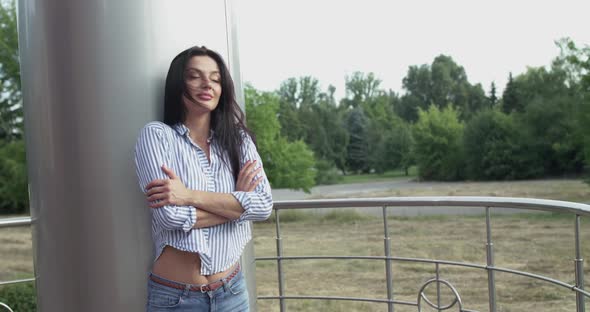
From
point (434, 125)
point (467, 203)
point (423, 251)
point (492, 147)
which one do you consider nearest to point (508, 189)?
point (492, 147)

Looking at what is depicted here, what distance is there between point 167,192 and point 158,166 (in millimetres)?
71

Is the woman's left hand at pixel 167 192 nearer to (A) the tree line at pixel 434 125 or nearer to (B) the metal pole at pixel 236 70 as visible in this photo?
(B) the metal pole at pixel 236 70

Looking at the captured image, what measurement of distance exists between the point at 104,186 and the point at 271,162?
23647mm

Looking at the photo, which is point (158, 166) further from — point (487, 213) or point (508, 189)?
point (508, 189)

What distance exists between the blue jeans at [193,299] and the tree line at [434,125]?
22.2m

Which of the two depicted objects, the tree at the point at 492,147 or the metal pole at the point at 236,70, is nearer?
the metal pole at the point at 236,70

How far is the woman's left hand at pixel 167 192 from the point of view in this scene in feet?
4.58

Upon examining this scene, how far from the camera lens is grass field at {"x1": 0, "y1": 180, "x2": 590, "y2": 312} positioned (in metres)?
20.3

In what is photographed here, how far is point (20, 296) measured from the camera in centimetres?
941

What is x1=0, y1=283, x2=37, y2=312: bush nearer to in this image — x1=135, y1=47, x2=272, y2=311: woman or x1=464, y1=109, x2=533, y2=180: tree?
x1=135, y1=47, x2=272, y2=311: woman

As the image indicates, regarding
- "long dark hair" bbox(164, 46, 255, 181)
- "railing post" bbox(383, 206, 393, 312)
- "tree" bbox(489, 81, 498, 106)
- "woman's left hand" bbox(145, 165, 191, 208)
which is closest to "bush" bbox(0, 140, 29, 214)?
"railing post" bbox(383, 206, 393, 312)

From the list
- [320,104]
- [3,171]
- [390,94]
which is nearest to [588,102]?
[390,94]

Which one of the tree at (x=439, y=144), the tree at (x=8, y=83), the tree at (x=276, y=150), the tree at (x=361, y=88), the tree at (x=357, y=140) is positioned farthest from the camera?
the tree at (x=361, y=88)

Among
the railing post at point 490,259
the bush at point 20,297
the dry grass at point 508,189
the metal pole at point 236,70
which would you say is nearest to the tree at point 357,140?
the dry grass at point 508,189
